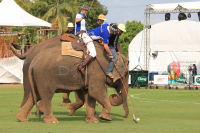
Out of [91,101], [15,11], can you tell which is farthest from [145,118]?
[15,11]

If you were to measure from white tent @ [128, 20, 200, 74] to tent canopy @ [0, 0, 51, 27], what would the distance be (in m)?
18.2

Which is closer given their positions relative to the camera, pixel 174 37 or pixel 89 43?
pixel 89 43

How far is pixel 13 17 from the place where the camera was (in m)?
37.6

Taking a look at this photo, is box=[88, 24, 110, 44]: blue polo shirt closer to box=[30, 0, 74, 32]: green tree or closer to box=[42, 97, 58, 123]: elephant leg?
box=[42, 97, 58, 123]: elephant leg

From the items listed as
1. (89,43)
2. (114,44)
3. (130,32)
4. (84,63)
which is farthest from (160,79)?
(130,32)

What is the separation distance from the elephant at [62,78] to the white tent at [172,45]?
38222 millimetres

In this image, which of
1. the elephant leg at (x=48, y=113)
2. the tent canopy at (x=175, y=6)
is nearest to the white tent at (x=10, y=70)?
the tent canopy at (x=175, y=6)

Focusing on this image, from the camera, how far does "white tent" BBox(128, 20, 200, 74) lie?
51031 millimetres

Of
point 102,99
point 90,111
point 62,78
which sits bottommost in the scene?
point 90,111

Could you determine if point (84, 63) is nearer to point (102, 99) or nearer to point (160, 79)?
point (102, 99)

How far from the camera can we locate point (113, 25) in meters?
13.2

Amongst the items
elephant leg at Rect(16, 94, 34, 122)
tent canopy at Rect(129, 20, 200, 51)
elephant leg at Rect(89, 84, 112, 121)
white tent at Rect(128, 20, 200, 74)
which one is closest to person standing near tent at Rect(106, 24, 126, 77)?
elephant leg at Rect(89, 84, 112, 121)

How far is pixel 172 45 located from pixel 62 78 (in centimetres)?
4072

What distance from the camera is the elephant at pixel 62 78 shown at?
41.6ft
